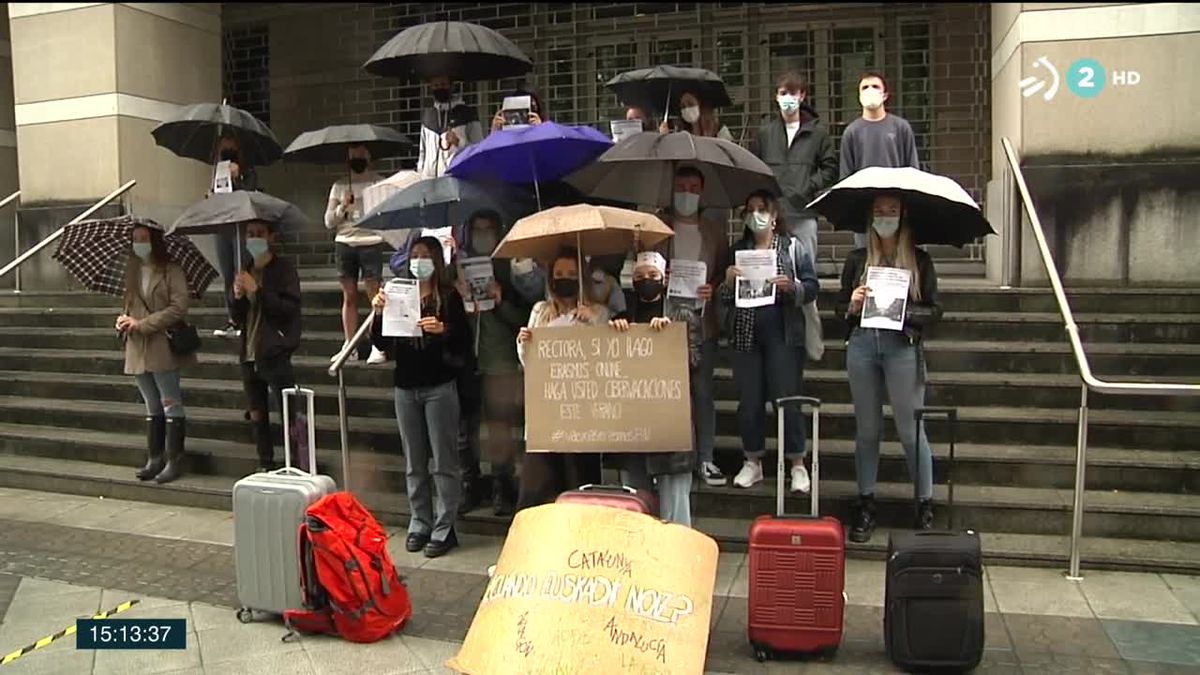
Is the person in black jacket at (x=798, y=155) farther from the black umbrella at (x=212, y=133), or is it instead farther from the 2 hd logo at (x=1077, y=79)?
the black umbrella at (x=212, y=133)

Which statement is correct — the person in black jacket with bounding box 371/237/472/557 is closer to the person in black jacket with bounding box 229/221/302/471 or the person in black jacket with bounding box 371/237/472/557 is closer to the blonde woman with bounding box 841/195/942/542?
the person in black jacket with bounding box 229/221/302/471

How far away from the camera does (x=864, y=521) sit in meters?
5.48

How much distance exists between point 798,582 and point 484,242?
9.30ft

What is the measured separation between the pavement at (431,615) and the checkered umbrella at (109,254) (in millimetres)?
2115

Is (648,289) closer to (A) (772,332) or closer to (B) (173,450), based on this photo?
(A) (772,332)

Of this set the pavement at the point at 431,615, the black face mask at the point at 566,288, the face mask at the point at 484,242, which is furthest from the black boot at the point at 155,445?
the black face mask at the point at 566,288

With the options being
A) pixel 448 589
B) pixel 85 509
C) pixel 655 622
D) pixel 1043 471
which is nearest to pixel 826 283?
pixel 1043 471

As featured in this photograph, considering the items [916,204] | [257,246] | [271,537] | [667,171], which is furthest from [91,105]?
[916,204]

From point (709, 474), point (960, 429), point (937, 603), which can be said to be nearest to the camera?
point (937, 603)

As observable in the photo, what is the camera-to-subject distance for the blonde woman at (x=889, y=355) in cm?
516

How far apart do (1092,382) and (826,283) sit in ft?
11.2

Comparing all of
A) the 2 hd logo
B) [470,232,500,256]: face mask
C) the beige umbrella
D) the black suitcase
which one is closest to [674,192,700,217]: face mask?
the beige umbrella

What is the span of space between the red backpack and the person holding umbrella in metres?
2.43

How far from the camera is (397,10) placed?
12891mm
